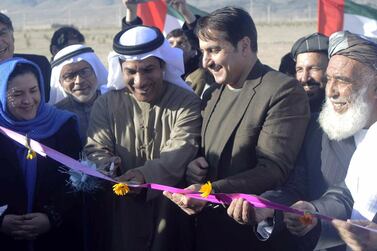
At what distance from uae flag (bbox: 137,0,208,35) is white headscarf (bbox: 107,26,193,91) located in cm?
500

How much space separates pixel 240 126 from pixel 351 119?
0.67 metres

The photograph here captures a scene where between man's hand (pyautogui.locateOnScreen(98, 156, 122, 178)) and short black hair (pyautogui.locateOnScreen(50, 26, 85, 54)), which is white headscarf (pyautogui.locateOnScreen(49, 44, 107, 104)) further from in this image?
man's hand (pyautogui.locateOnScreen(98, 156, 122, 178))

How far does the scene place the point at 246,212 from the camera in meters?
3.53

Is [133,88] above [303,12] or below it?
above

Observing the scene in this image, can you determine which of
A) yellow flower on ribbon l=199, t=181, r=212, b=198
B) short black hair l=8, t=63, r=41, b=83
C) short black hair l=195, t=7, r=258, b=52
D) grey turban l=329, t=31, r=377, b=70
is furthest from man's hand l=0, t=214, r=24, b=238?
grey turban l=329, t=31, r=377, b=70

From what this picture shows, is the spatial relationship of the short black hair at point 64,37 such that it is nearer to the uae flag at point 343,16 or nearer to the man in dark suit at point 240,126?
the uae flag at point 343,16

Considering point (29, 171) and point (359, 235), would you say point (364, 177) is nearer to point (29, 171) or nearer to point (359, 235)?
point (359, 235)

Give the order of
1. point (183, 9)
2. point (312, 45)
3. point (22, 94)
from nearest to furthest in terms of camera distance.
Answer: point (22, 94), point (312, 45), point (183, 9)

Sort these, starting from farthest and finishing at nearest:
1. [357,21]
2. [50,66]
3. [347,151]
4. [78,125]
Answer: [357,21] → [50,66] → [78,125] → [347,151]

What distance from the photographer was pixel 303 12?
63.8 metres

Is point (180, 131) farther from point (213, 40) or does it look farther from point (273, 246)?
point (273, 246)

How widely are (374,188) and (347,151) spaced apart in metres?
0.42

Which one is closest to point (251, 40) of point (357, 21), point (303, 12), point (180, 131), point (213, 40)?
point (213, 40)

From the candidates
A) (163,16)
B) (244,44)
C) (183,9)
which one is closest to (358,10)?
(183,9)
